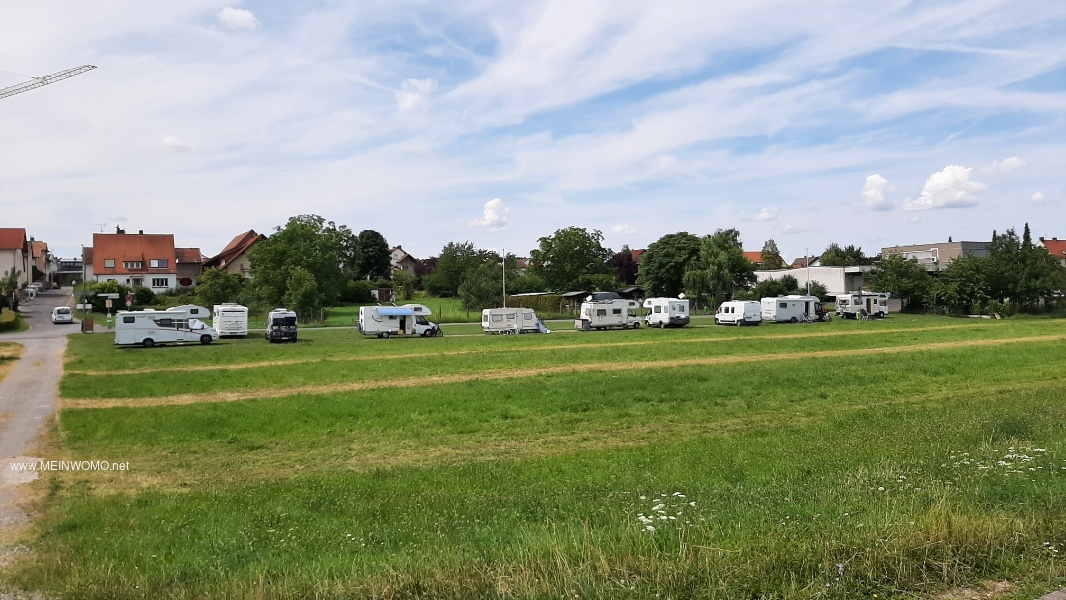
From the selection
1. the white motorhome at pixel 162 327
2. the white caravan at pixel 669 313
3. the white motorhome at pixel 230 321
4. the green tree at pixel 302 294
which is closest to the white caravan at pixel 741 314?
the white caravan at pixel 669 313

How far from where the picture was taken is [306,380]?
2848 centimetres

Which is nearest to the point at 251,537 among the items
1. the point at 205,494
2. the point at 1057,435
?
the point at 205,494

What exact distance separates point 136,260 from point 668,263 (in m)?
72.8

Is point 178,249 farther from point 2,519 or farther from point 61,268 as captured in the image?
point 2,519

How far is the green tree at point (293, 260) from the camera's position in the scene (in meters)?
83.8

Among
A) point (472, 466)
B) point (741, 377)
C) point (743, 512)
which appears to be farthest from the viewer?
point (741, 377)

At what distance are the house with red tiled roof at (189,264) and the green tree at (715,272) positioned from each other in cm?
7386

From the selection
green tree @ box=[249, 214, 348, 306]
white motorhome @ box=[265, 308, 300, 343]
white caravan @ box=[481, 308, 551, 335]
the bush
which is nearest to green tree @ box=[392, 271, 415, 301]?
green tree @ box=[249, 214, 348, 306]

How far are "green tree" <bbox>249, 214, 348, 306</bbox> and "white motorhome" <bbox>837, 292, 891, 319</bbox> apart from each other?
55.2 m

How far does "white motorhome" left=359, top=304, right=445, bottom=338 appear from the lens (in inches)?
2243

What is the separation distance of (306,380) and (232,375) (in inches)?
165

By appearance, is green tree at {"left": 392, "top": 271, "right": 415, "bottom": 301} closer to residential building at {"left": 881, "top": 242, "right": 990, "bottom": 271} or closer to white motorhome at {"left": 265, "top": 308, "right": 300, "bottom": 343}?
white motorhome at {"left": 265, "top": 308, "right": 300, "bottom": 343}

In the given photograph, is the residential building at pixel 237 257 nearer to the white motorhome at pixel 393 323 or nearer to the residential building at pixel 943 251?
the white motorhome at pixel 393 323

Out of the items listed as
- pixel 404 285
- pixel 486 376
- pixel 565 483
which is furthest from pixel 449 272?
pixel 565 483
